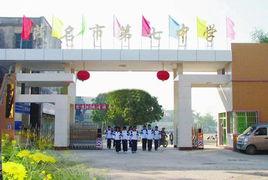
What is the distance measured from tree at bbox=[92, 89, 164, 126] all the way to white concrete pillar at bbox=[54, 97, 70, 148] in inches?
942

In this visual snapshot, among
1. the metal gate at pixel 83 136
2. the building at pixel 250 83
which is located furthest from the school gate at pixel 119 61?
the metal gate at pixel 83 136

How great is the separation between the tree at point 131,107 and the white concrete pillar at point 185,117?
24517 mm

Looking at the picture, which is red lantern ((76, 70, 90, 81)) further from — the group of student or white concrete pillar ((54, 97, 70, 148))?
the group of student

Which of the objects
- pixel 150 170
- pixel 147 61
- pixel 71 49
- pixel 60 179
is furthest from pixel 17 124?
pixel 60 179

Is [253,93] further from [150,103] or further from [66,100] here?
[150,103]

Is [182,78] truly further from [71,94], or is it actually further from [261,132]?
[71,94]

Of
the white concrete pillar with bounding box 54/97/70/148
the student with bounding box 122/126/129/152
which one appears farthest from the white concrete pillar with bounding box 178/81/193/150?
the white concrete pillar with bounding box 54/97/70/148

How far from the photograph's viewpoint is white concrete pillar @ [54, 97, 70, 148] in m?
21.2

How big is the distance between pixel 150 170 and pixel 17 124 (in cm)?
1850

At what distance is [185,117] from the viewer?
21156 mm

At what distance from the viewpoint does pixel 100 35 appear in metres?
21.3

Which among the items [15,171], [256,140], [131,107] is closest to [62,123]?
[256,140]

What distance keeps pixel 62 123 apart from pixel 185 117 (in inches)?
240

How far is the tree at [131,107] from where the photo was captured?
45.9 metres
